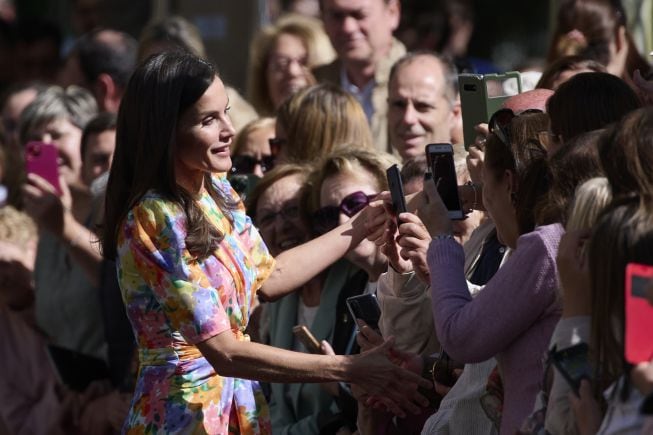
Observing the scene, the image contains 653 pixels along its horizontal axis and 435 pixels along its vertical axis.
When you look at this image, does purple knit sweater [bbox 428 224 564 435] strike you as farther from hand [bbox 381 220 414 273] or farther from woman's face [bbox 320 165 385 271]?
woman's face [bbox 320 165 385 271]

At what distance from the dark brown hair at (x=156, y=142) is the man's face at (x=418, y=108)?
2.12 metres

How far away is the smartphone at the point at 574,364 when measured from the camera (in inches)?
128

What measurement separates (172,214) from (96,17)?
338 inches

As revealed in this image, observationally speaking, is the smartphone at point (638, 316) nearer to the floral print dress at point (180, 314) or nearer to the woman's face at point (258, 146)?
the floral print dress at point (180, 314)

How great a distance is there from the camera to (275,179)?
5.61 meters

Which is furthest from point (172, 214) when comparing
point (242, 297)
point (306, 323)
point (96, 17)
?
point (96, 17)

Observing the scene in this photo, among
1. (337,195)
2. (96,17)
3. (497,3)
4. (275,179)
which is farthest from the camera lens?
(497,3)

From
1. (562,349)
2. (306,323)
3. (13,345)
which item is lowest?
(13,345)

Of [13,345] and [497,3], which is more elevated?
[13,345]

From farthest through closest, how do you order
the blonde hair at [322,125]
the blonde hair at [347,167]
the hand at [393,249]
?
the blonde hair at [322,125]
the blonde hair at [347,167]
the hand at [393,249]

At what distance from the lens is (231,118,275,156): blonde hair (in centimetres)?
659

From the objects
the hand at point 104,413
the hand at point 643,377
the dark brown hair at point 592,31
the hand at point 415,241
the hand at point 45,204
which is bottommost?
the hand at point 104,413

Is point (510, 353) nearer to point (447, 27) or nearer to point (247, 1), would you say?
point (447, 27)

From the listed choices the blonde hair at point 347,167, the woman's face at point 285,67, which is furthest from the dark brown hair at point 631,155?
the woman's face at point 285,67
